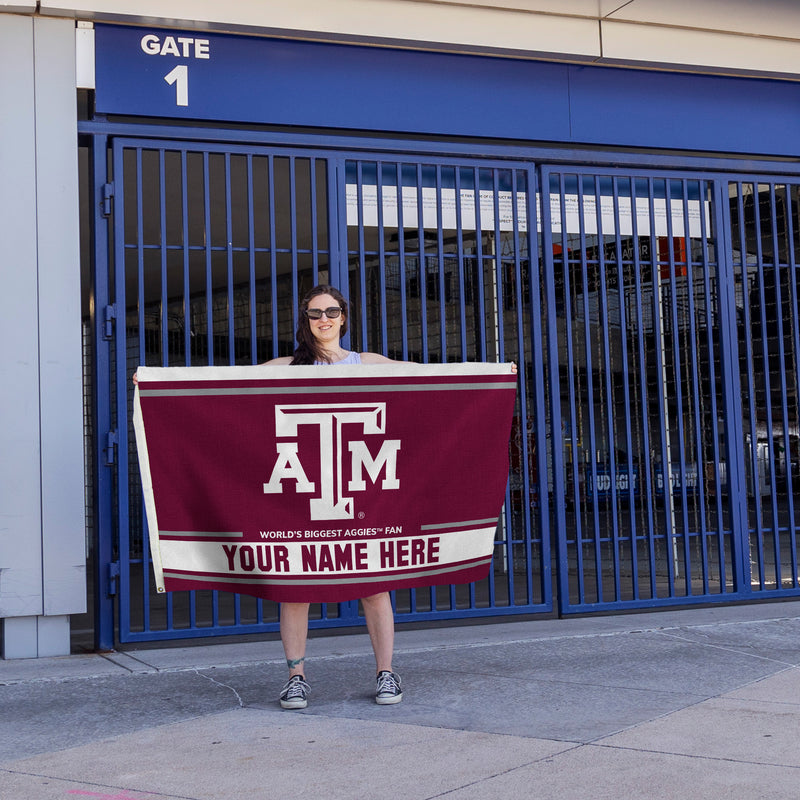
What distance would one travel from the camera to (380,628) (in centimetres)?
460

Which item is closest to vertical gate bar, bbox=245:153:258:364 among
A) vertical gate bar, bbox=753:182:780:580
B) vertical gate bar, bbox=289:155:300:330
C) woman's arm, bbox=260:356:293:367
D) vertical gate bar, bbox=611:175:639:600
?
vertical gate bar, bbox=289:155:300:330

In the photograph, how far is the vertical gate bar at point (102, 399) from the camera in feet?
19.6

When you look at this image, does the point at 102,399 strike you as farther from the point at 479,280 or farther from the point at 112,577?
the point at 479,280

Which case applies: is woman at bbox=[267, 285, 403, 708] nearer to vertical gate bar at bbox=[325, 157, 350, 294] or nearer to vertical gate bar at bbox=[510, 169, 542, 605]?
vertical gate bar at bbox=[325, 157, 350, 294]

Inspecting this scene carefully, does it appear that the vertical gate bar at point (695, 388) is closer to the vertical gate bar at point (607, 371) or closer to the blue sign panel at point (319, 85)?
the vertical gate bar at point (607, 371)

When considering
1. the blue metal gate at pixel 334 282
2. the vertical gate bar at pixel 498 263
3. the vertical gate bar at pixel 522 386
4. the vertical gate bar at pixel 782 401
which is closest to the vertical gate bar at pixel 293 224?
the blue metal gate at pixel 334 282

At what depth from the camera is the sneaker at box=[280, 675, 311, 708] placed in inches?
176

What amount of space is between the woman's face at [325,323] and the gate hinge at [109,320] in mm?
1742

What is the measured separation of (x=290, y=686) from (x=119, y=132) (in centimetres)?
335

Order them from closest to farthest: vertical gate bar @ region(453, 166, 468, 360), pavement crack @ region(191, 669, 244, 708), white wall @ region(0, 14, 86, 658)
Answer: pavement crack @ region(191, 669, 244, 708) → white wall @ region(0, 14, 86, 658) → vertical gate bar @ region(453, 166, 468, 360)

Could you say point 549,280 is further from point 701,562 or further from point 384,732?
point 384,732

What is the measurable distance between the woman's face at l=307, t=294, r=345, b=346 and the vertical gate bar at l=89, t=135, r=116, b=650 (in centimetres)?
173

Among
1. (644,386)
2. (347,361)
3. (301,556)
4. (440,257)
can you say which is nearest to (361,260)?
(440,257)

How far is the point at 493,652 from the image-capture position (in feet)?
18.8
